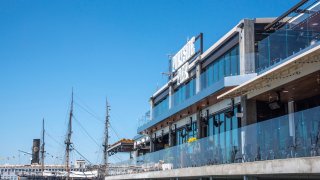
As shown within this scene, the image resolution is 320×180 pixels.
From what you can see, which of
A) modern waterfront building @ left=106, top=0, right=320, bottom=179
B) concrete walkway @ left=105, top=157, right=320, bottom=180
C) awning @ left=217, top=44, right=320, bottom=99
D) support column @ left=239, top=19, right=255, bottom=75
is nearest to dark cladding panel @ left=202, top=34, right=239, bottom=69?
modern waterfront building @ left=106, top=0, right=320, bottom=179

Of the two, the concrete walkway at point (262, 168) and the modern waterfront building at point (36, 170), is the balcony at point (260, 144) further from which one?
the modern waterfront building at point (36, 170)

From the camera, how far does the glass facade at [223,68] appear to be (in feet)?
81.8

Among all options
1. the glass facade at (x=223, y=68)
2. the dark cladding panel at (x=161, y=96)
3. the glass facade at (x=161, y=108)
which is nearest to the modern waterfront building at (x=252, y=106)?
the glass facade at (x=223, y=68)

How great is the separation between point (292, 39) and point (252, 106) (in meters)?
5.43

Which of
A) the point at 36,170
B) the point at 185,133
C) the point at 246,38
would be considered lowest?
the point at 36,170

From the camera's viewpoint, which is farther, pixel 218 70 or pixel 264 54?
pixel 218 70

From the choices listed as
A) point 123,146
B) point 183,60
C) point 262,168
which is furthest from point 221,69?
point 123,146

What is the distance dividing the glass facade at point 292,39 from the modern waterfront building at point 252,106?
0.13 ft

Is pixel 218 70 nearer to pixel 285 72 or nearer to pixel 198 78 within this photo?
pixel 198 78

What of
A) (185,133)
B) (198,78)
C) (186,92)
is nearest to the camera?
(198,78)

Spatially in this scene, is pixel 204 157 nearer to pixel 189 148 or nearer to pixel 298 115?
pixel 189 148

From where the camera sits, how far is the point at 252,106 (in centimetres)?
2358

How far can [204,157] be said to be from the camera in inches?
871

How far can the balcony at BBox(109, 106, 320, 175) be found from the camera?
45.6 feet
